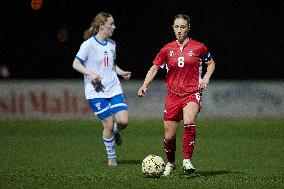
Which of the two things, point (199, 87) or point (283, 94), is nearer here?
point (199, 87)

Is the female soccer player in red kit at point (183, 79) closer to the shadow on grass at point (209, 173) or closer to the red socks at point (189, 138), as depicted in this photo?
the red socks at point (189, 138)

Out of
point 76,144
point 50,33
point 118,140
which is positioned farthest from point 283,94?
point 50,33

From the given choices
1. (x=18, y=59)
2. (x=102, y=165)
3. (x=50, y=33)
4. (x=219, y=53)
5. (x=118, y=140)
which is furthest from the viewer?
(x=50, y=33)

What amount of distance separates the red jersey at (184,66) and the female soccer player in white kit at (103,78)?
2134 mm

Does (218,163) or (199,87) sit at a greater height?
(199,87)

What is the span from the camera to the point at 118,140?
601 inches

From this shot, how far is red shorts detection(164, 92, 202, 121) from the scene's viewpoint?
1210 centimetres

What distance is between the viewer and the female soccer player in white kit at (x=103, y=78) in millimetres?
14039

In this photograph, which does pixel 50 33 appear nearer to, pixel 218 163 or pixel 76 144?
pixel 76 144

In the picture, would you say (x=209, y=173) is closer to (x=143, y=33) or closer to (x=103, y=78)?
(x=103, y=78)

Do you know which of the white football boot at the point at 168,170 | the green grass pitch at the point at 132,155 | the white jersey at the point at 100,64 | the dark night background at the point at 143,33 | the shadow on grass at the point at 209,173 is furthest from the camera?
the dark night background at the point at 143,33

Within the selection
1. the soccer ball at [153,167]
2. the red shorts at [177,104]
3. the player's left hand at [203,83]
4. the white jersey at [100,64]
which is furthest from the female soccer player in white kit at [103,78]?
the player's left hand at [203,83]

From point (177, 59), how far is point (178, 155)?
4147 mm

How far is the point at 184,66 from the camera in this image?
1205 cm
